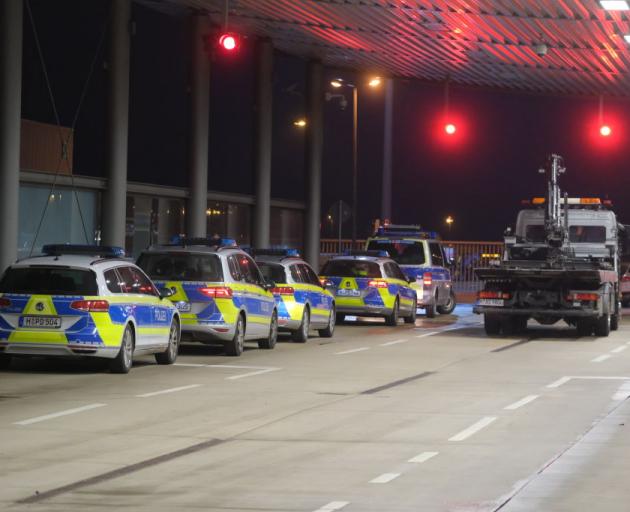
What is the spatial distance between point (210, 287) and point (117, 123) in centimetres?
1143

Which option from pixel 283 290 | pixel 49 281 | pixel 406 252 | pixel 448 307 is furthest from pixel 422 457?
pixel 448 307

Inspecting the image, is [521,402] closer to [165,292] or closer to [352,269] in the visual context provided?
[165,292]

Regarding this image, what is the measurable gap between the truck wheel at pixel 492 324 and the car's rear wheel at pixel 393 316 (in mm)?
3178

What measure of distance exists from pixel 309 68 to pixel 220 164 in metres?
5.72

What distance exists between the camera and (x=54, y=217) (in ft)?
108

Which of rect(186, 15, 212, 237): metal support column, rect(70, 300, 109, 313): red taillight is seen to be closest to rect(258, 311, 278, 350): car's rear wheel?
rect(70, 300, 109, 313): red taillight

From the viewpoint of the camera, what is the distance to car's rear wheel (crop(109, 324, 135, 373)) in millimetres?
20625

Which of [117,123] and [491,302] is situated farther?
[117,123]

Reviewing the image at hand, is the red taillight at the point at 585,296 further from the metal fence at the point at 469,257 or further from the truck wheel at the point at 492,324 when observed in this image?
the metal fence at the point at 469,257

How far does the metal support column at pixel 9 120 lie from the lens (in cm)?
2988

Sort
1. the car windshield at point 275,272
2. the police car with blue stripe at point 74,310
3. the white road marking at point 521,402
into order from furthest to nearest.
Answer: the car windshield at point 275,272 < the police car with blue stripe at point 74,310 < the white road marking at point 521,402

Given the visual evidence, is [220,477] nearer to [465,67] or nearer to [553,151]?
[465,67]

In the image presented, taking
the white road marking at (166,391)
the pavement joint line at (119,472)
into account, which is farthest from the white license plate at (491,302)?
the pavement joint line at (119,472)

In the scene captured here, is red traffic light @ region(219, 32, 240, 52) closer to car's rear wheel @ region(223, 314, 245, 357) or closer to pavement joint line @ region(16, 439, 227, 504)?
car's rear wheel @ region(223, 314, 245, 357)
